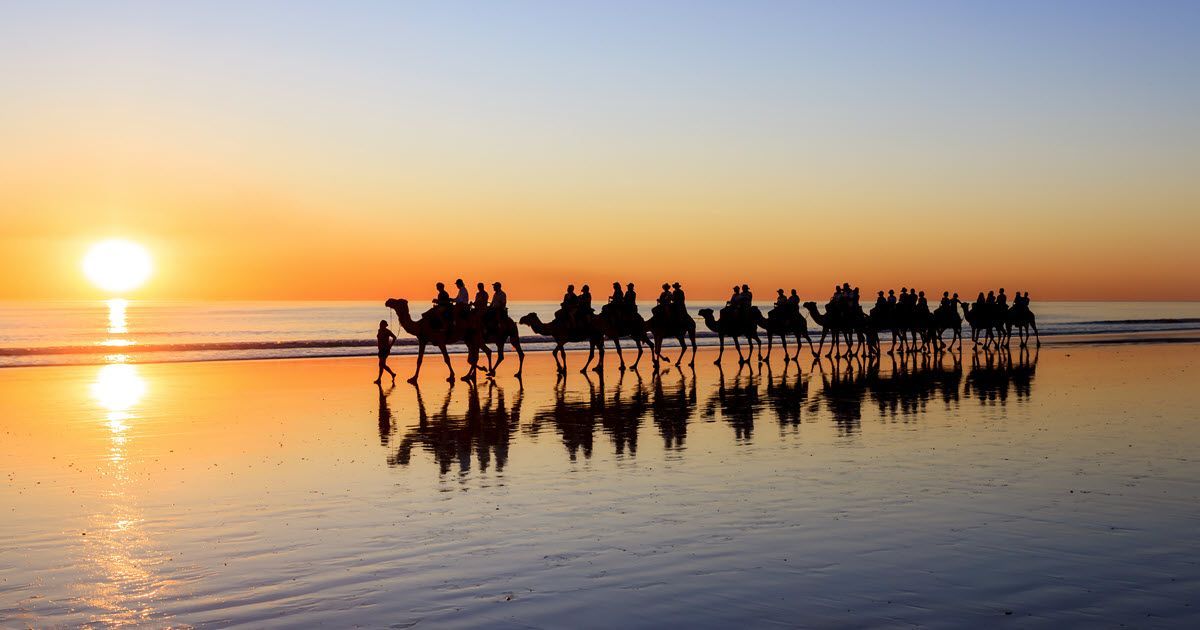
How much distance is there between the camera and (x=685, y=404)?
21.0 meters

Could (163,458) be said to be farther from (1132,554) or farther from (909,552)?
(1132,554)

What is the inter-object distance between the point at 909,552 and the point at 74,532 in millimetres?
7002

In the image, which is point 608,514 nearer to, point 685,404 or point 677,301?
point 685,404

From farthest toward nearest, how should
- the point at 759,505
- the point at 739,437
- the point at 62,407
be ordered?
the point at 62,407 → the point at 739,437 → the point at 759,505

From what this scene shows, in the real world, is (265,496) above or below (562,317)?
below

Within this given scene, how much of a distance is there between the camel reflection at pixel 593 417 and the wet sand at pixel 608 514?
16 centimetres

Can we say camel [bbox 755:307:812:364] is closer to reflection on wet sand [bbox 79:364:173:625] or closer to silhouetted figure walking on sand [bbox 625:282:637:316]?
silhouetted figure walking on sand [bbox 625:282:637:316]

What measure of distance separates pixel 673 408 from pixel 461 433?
5.01 m

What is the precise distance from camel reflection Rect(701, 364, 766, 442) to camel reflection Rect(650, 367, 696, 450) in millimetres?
430

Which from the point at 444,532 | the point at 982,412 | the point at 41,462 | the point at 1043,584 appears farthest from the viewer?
the point at 982,412

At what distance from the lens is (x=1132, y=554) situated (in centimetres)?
829

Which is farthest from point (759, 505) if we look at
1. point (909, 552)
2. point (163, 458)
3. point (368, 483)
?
point (163, 458)

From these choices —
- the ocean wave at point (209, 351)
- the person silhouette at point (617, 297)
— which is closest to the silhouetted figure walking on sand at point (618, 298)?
the person silhouette at point (617, 297)

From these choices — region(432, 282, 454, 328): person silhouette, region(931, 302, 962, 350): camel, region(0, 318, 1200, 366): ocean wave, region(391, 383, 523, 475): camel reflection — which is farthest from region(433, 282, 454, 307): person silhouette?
region(931, 302, 962, 350): camel
